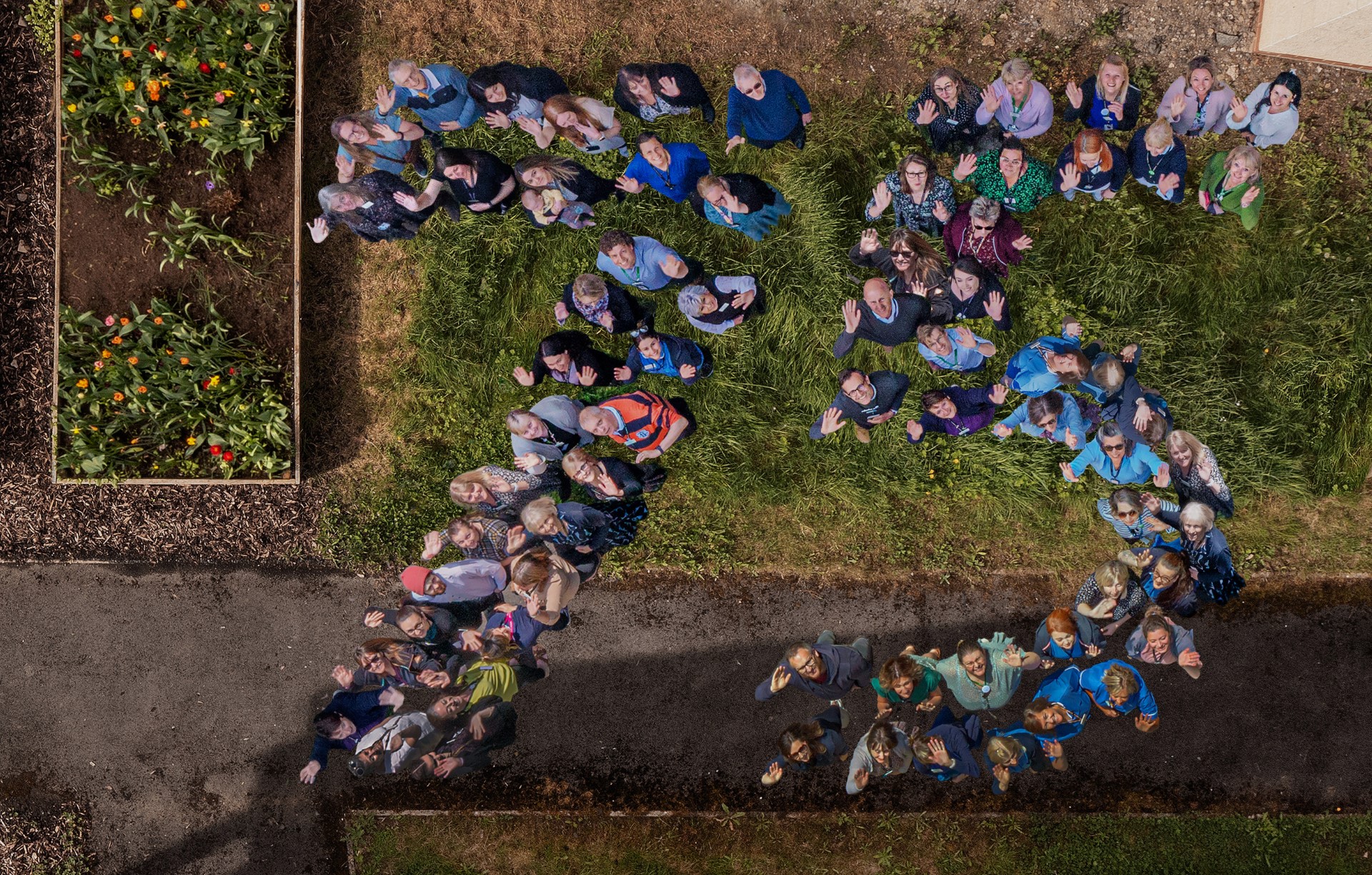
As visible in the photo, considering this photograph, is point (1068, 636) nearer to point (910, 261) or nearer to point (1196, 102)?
point (910, 261)

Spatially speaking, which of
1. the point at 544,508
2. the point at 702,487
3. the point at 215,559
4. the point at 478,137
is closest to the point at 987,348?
the point at 702,487

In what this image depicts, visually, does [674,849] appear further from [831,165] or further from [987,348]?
[831,165]

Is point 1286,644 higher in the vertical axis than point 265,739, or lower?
higher

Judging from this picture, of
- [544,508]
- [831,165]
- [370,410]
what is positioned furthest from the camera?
[370,410]

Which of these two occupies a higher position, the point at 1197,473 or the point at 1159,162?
the point at 1159,162

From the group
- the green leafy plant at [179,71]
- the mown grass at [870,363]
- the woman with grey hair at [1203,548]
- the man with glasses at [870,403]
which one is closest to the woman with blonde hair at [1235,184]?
the mown grass at [870,363]

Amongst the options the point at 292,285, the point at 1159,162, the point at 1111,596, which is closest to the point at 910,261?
the point at 1159,162

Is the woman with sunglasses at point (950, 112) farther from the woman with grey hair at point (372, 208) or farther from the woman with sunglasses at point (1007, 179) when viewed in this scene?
the woman with grey hair at point (372, 208)
